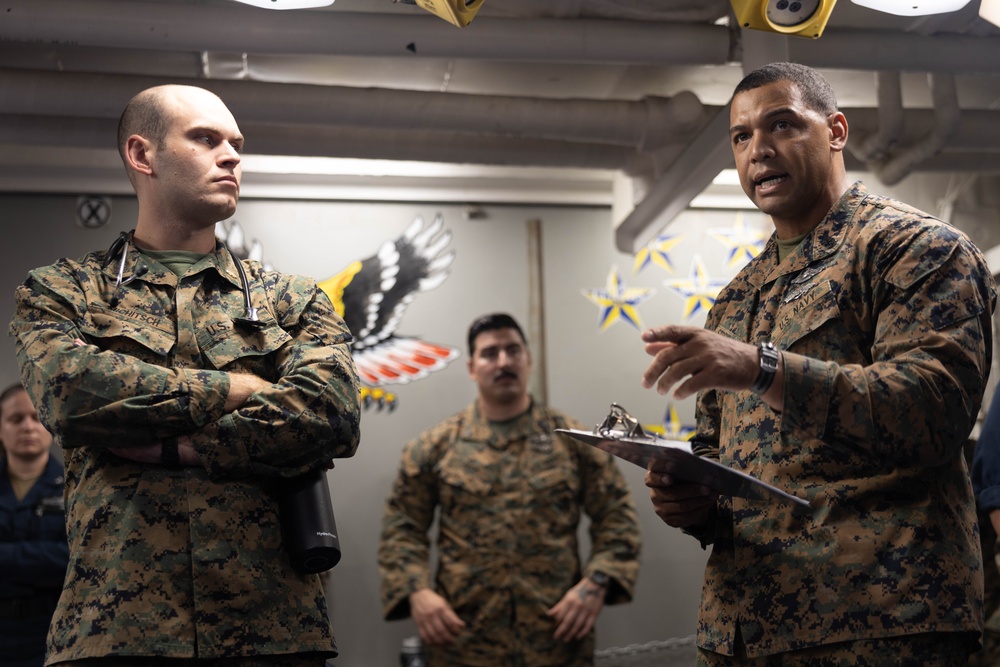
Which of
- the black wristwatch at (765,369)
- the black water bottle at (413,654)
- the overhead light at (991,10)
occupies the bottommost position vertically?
the black water bottle at (413,654)

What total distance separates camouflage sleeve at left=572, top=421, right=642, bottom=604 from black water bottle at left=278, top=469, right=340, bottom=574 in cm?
244

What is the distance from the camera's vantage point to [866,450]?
174cm

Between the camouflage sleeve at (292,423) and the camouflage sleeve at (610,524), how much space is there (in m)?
2.45

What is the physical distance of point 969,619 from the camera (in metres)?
1.74

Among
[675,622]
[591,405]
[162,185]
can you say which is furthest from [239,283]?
[675,622]

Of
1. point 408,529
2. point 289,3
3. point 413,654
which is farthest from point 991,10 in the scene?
point 413,654

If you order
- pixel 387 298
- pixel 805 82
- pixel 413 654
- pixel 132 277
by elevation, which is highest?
pixel 387 298

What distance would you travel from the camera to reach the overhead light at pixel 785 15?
2.68m

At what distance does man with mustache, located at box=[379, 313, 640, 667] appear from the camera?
423 cm

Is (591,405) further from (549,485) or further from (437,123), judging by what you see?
(437,123)

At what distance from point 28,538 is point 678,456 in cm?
290

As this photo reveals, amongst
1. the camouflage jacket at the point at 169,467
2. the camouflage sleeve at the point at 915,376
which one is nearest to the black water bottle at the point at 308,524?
the camouflage jacket at the point at 169,467

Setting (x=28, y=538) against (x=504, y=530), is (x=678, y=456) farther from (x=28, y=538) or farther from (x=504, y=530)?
(x=28, y=538)

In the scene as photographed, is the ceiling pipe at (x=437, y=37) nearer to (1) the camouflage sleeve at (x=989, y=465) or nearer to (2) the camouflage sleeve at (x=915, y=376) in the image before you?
(1) the camouflage sleeve at (x=989, y=465)
